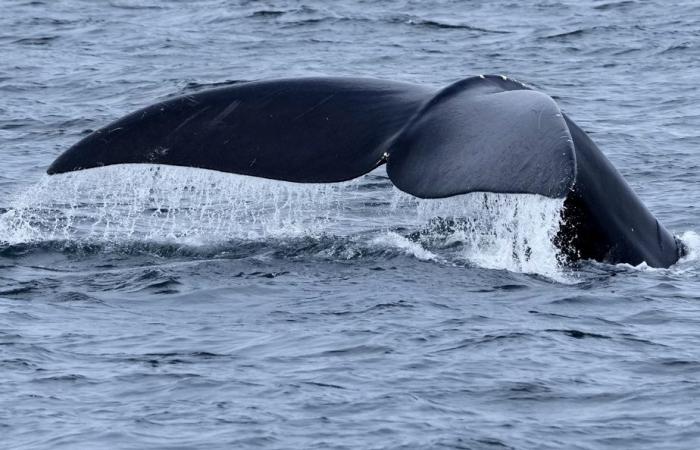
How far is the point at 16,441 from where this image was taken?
6789 millimetres

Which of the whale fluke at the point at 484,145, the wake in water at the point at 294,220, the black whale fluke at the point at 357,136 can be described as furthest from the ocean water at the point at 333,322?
the whale fluke at the point at 484,145

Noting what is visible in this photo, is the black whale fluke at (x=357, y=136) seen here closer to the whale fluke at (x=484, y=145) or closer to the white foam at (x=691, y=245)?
the whale fluke at (x=484, y=145)

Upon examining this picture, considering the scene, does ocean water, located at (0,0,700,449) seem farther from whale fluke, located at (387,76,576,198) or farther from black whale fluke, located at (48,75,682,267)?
whale fluke, located at (387,76,576,198)

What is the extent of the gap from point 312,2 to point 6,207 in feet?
45.9

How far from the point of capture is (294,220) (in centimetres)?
1129

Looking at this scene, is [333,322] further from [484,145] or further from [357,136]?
[484,145]

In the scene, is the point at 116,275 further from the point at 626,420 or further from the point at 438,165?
the point at 626,420

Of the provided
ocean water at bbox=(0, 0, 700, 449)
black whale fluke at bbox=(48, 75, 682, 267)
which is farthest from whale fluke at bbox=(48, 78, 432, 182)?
ocean water at bbox=(0, 0, 700, 449)

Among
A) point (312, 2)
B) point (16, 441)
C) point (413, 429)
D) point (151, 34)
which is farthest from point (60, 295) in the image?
point (312, 2)

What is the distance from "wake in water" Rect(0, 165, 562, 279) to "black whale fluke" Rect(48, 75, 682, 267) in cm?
12

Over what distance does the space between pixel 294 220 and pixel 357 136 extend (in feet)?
11.3

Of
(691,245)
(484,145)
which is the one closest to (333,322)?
(484,145)

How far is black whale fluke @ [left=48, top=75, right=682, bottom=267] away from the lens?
757cm

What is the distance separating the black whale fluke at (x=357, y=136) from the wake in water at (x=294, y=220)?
0.40 feet
